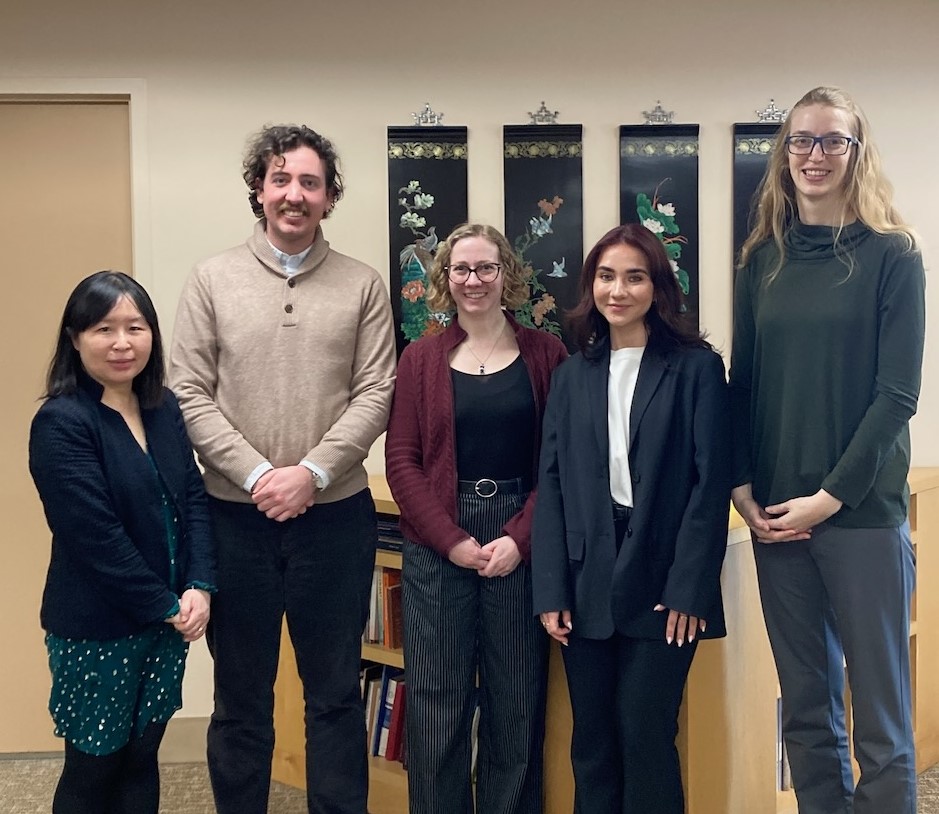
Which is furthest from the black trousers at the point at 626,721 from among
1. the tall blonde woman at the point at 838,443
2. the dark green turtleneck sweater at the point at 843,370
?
the dark green turtleneck sweater at the point at 843,370

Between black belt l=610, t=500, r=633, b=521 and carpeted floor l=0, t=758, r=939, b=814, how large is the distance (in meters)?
1.39

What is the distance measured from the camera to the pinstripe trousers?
6.49 feet

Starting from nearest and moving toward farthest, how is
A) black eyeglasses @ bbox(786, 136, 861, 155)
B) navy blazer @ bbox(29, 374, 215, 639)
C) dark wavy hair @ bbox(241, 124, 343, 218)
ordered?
navy blazer @ bbox(29, 374, 215, 639) < black eyeglasses @ bbox(786, 136, 861, 155) < dark wavy hair @ bbox(241, 124, 343, 218)

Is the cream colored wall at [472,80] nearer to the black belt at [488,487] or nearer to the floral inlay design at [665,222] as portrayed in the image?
the floral inlay design at [665,222]

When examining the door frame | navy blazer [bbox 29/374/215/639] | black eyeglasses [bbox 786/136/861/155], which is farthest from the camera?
the door frame

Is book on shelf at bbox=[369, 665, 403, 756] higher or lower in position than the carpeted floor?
higher

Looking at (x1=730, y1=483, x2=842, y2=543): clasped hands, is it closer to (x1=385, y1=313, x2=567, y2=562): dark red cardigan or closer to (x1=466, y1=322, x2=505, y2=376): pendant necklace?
(x1=385, y1=313, x2=567, y2=562): dark red cardigan

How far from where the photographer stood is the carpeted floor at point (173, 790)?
2586 mm

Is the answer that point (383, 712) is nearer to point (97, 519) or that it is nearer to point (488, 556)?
point (488, 556)

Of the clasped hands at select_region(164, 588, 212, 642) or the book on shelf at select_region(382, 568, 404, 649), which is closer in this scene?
the clasped hands at select_region(164, 588, 212, 642)

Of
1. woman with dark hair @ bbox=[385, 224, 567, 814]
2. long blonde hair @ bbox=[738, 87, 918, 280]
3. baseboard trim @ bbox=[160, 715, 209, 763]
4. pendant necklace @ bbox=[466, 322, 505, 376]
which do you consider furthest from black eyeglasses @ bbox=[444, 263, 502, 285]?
baseboard trim @ bbox=[160, 715, 209, 763]

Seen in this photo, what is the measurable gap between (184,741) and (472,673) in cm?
140

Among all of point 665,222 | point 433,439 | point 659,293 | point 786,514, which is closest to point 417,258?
point 665,222

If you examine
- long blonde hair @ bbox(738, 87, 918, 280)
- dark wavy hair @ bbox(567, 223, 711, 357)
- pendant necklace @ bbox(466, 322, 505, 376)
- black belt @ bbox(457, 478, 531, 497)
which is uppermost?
long blonde hair @ bbox(738, 87, 918, 280)
